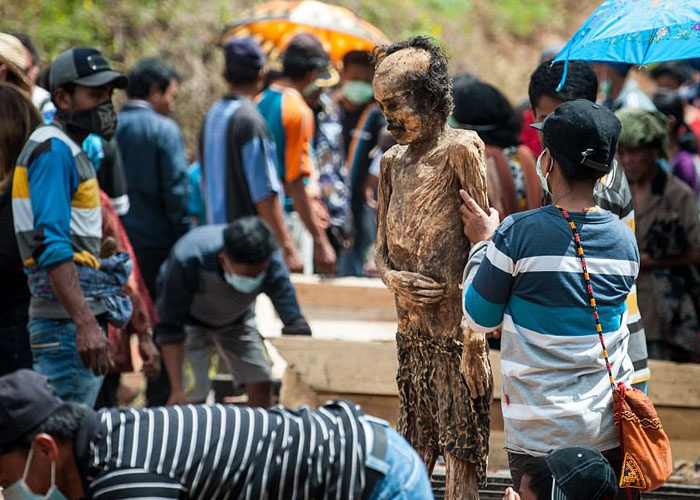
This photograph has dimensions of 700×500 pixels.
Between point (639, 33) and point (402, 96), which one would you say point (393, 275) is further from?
point (639, 33)

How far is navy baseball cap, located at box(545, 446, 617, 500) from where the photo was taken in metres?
3.20

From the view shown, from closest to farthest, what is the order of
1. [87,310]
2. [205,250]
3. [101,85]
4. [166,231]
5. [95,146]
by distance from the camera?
[87,310], [101,85], [95,146], [205,250], [166,231]

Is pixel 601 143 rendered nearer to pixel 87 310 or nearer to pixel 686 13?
pixel 686 13

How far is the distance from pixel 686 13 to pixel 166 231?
4117mm

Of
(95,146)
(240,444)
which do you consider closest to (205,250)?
(95,146)

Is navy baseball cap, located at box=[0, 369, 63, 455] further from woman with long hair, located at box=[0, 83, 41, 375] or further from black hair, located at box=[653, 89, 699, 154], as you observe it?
black hair, located at box=[653, 89, 699, 154]

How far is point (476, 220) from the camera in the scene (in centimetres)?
393

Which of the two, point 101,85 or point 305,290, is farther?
point 305,290

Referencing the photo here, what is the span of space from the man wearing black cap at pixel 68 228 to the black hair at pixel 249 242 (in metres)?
1.09

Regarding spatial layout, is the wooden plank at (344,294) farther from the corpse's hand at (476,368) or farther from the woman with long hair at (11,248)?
the corpse's hand at (476,368)

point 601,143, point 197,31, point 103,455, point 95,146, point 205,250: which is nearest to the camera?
point 103,455

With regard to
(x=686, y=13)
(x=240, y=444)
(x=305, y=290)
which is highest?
(x=686, y=13)

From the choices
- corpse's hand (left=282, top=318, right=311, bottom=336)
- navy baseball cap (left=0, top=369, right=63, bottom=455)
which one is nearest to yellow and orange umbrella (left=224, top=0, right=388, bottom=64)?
corpse's hand (left=282, top=318, right=311, bottom=336)

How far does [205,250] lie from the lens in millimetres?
5988
